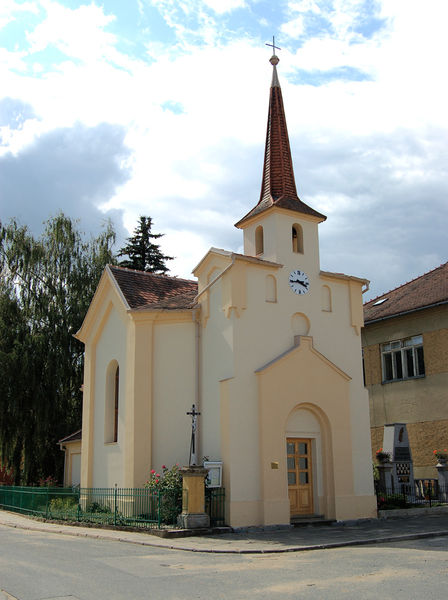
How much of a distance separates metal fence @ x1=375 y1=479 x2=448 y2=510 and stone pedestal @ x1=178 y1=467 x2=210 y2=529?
6908 millimetres

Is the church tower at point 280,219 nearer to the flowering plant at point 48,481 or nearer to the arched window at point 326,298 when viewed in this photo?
the arched window at point 326,298

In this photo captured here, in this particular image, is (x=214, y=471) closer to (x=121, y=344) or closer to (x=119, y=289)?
(x=121, y=344)

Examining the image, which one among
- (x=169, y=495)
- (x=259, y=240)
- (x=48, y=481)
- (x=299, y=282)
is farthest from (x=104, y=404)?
(x=48, y=481)

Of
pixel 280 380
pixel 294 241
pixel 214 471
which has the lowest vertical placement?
pixel 214 471

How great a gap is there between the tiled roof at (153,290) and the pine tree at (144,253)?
19954 mm

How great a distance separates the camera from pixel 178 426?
61.6 ft

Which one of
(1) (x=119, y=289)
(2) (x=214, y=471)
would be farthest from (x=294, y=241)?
(2) (x=214, y=471)

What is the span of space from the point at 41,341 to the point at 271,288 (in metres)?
15.3

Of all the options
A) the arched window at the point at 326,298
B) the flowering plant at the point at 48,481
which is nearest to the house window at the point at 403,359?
the arched window at the point at 326,298

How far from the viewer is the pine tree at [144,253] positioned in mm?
43344

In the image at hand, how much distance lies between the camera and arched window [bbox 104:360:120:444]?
20.9 meters

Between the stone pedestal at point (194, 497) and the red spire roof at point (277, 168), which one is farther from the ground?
the red spire roof at point (277, 168)

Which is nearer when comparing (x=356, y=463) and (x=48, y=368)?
(x=356, y=463)

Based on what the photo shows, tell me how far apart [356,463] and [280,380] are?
3846 millimetres
